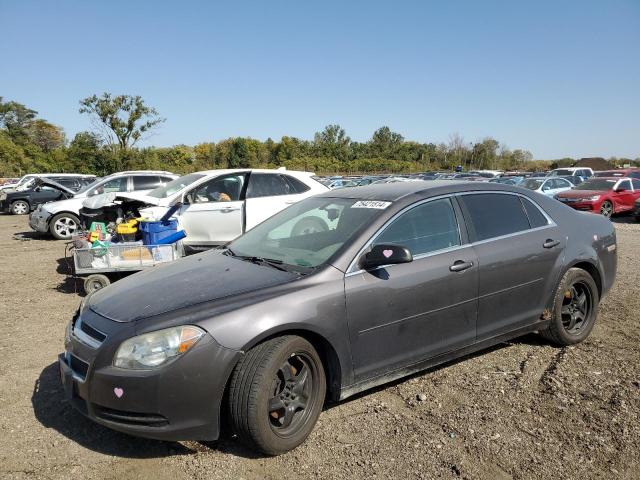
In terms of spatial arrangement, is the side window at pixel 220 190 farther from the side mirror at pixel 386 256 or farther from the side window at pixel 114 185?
the side window at pixel 114 185

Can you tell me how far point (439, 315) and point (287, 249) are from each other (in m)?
1.24

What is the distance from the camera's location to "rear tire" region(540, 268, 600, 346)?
14.1ft

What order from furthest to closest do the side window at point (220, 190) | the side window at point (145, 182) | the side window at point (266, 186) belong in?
the side window at point (145, 182), the side window at point (266, 186), the side window at point (220, 190)

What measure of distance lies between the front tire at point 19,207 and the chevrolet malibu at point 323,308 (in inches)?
822

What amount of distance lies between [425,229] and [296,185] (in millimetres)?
5347

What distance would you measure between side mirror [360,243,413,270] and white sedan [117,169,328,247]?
5.19m

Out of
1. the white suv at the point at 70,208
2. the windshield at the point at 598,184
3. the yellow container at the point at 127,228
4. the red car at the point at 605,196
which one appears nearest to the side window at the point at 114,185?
the white suv at the point at 70,208

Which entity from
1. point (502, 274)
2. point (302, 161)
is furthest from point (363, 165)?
point (502, 274)

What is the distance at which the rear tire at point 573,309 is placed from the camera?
4312 millimetres

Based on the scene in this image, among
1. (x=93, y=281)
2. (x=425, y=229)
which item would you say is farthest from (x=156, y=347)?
(x=93, y=281)

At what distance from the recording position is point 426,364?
3.54 m

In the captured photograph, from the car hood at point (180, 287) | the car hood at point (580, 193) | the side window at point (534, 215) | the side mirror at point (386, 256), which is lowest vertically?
the car hood at point (580, 193)

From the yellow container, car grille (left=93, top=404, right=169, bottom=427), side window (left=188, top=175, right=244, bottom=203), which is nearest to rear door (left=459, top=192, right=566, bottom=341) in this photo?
car grille (left=93, top=404, right=169, bottom=427)

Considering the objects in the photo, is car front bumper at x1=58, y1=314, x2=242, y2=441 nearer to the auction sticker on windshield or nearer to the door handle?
the auction sticker on windshield
